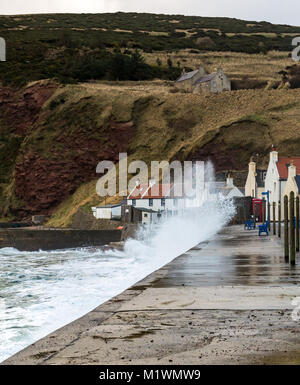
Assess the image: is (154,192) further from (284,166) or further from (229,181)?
(284,166)

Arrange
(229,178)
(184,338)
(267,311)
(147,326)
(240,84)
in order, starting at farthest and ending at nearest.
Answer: (240,84), (229,178), (267,311), (147,326), (184,338)

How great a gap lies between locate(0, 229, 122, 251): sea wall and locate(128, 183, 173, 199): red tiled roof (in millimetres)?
9091

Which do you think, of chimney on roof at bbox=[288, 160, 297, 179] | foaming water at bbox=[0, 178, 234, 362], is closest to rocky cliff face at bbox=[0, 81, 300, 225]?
chimney on roof at bbox=[288, 160, 297, 179]

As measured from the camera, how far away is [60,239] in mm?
44812

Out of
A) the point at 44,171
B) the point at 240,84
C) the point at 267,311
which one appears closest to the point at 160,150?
the point at 44,171

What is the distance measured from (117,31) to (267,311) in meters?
123

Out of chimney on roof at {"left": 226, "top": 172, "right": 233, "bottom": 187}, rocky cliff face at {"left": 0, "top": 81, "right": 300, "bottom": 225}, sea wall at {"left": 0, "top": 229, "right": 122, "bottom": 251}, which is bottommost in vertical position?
sea wall at {"left": 0, "top": 229, "right": 122, "bottom": 251}

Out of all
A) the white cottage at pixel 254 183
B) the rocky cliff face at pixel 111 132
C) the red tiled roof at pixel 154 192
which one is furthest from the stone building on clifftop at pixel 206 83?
the white cottage at pixel 254 183

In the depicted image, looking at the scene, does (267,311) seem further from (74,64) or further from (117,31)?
(117,31)

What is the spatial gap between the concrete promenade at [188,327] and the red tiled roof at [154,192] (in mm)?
42742

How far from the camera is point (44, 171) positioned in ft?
217

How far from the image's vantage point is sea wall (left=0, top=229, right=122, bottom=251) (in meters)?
44.2

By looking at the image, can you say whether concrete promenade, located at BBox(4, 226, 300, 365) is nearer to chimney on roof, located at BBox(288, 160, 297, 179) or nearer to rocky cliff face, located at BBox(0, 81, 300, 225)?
chimney on roof, located at BBox(288, 160, 297, 179)

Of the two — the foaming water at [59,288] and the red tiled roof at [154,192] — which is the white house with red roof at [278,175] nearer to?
the foaming water at [59,288]
